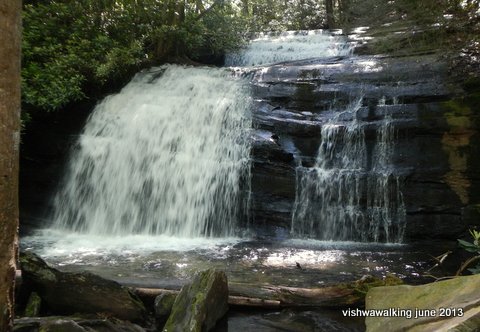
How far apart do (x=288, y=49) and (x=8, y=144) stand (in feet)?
47.3

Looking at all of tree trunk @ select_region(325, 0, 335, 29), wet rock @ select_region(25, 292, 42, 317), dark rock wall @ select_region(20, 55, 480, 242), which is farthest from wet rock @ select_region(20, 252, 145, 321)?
tree trunk @ select_region(325, 0, 335, 29)

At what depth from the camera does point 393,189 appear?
315 inches

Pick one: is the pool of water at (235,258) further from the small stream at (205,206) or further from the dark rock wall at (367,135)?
the dark rock wall at (367,135)

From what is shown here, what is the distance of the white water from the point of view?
14891mm

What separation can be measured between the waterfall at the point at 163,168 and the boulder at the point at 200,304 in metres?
4.28

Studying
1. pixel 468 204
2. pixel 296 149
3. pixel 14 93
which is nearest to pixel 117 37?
pixel 296 149

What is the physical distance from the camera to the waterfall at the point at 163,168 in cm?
872

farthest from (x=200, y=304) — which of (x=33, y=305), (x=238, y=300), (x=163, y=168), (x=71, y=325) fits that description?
(x=163, y=168)

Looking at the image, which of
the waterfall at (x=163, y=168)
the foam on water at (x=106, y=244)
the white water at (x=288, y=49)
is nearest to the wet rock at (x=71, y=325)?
the foam on water at (x=106, y=244)

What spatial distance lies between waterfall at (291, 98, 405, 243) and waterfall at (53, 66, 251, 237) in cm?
138

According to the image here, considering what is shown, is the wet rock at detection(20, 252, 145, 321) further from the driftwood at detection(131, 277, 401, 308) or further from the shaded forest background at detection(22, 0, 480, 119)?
the shaded forest background at detection(22, 0, 480, 119)

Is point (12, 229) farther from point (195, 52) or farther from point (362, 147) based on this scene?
point (195, 52)

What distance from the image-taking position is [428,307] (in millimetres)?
2992

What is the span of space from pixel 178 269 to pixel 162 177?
3749 millimetres
